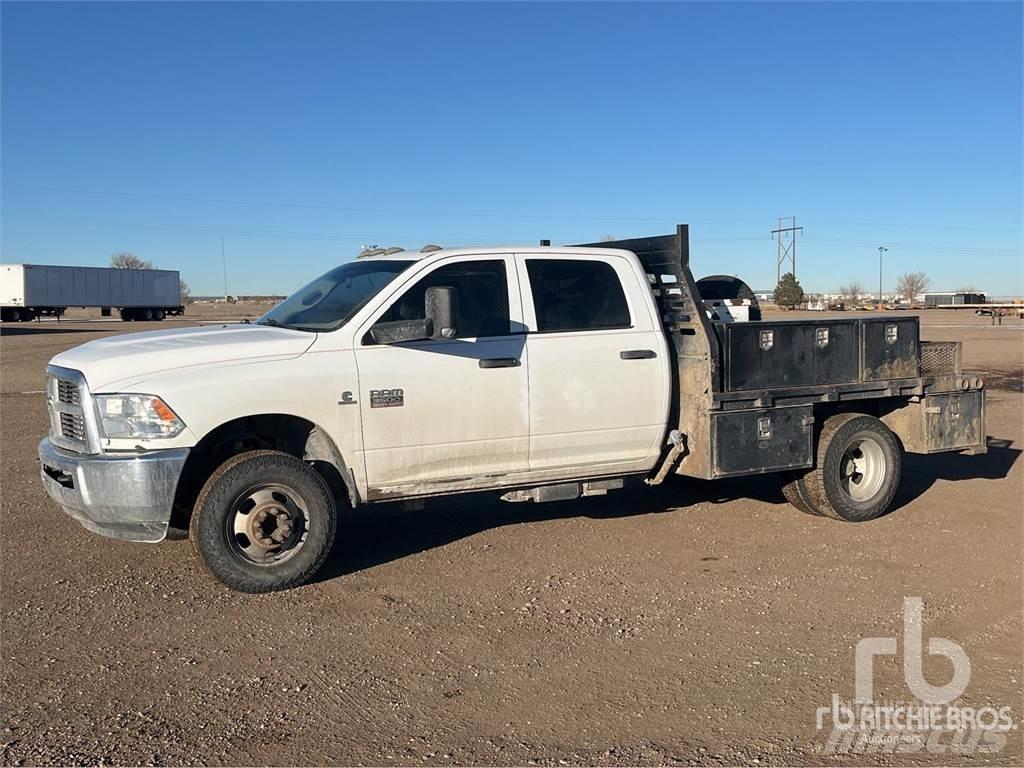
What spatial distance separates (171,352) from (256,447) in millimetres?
906

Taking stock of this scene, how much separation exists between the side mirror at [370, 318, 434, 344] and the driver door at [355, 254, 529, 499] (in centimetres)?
11

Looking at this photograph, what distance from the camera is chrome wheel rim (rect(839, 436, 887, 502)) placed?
7.71m

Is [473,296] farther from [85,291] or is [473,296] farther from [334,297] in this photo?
[85,291]

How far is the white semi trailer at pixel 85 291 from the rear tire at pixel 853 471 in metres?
61.6

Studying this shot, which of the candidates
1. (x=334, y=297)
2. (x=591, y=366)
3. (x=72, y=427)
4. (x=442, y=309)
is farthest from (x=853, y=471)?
(x=72, y=427)

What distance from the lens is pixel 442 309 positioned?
5812mm

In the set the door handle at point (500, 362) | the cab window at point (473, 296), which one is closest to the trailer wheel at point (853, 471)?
the door handle at point (500, 362)

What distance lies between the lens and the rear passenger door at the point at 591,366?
644 cm

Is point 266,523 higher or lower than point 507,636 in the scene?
higher

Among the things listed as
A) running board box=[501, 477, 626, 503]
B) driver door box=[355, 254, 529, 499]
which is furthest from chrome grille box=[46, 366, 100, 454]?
running board box=[501, 477, 626, 503]

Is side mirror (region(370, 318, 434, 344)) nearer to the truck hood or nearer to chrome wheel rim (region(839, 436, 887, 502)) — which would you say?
the truck hood

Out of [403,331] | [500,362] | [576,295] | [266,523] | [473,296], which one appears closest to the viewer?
[266,523]

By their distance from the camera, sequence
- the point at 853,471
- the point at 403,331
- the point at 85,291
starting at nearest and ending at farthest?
the point at 403,331
the point at 853,471
the point at 85,291

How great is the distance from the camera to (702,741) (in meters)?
3.86
